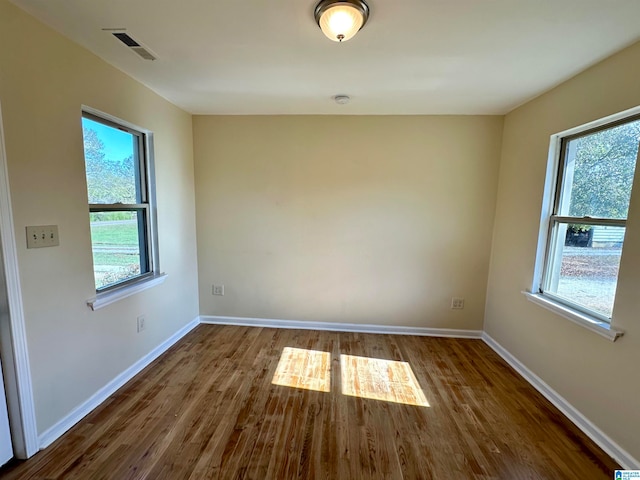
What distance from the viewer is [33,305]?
1.57m

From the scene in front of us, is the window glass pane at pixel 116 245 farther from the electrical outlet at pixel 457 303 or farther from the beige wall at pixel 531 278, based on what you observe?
the beige wall at pixel 531 278

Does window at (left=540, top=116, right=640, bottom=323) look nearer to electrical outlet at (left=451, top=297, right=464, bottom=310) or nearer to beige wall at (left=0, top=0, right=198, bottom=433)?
electrical outlet at (left=451, top=297, right=464, bottom=310)

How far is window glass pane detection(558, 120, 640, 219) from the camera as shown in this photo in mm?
1717

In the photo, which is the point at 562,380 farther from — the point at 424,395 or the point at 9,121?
the point at 9,121

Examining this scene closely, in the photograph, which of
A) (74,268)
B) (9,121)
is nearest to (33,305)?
(74,268)

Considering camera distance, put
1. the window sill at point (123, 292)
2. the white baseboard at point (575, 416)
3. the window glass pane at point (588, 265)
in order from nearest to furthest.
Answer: the white baseboard at point (575, 416), the window glass pane at point (588, 265), the window sill at point (123, 292)

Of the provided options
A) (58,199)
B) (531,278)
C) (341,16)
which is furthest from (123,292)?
(531,278)

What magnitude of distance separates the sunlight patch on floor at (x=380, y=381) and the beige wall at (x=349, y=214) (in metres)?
0.71

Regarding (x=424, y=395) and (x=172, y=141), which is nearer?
(x=424, y=395)

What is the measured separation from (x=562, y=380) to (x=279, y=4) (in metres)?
3.00

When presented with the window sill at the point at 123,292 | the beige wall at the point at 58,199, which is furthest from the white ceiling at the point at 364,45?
the window sill at the point at 123,292

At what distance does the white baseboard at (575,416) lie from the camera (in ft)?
5.19

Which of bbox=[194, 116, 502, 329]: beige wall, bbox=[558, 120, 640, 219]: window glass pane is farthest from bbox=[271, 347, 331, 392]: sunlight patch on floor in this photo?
bbox=[558, 120, 640, 219]: window glass pane

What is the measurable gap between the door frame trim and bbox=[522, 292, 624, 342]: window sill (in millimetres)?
3327
